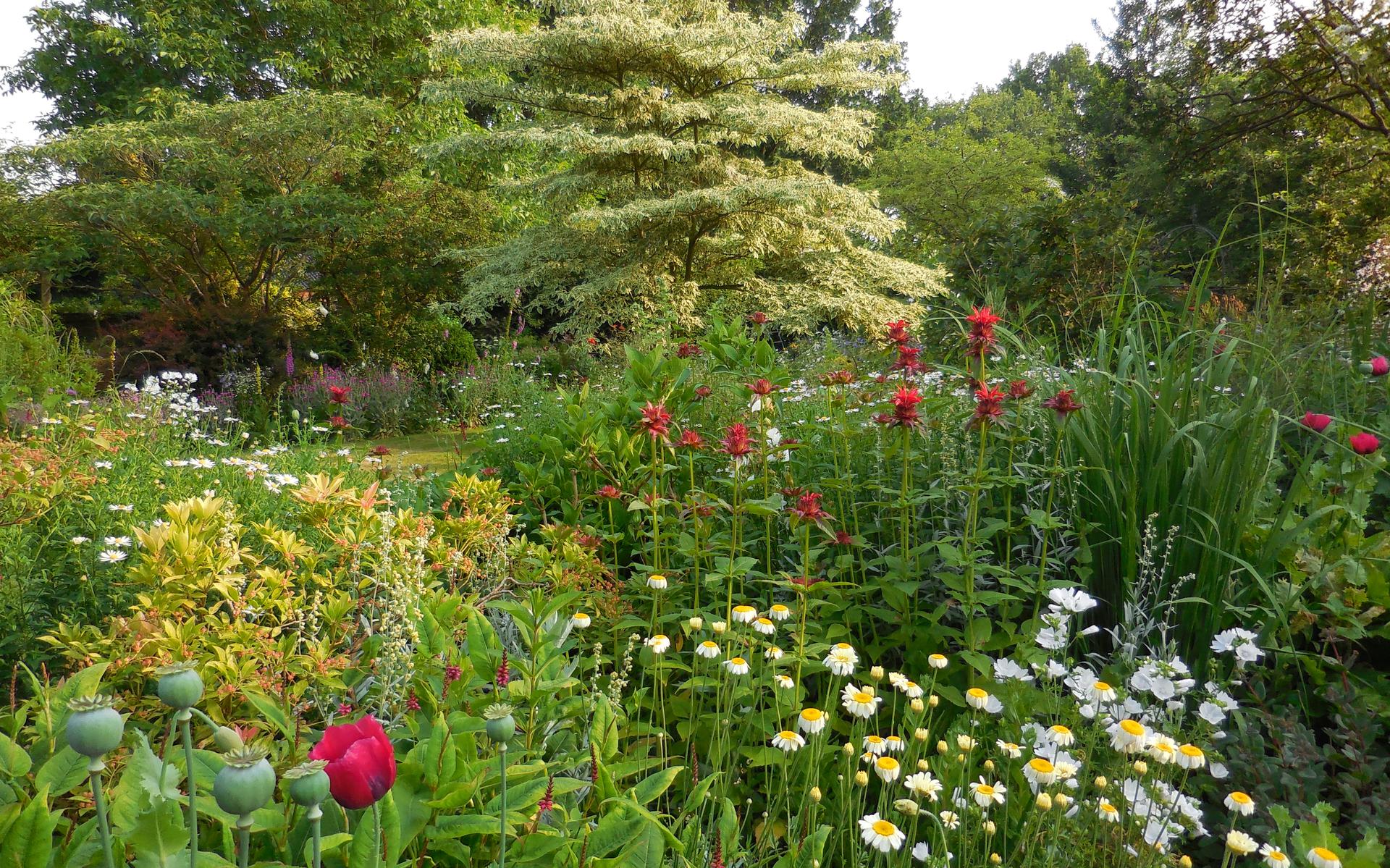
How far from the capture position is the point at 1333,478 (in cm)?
230

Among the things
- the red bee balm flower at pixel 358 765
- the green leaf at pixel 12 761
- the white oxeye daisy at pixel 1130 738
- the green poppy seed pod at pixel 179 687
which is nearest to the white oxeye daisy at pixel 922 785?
the white oxeye daisy at pixel 1130 738

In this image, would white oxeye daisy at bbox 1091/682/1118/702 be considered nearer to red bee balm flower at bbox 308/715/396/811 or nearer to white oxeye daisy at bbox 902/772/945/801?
white oxeye daisy at bbox 902/772/945/801

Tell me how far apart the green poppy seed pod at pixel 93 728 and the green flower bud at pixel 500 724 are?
0.27m

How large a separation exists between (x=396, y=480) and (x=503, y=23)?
49.1 ft

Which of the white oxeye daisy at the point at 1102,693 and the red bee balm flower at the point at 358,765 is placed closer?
the red bee balm flower at the point at 358,765

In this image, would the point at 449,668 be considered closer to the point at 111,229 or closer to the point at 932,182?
the point at 111,229

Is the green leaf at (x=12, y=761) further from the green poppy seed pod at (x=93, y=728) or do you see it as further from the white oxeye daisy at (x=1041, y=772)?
the white oxeye daisy at (x=1041, y=772)

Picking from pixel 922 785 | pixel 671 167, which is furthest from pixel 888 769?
pixel 671 167

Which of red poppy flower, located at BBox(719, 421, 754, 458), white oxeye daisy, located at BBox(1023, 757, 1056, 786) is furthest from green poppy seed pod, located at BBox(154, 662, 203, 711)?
red poppy flower, located at BBox(719, 421, 754, 458)

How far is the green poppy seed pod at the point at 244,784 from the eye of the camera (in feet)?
1.65

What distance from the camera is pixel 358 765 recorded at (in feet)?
1.95

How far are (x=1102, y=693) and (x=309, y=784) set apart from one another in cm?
139

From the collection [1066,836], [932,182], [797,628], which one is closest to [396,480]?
[797,628]

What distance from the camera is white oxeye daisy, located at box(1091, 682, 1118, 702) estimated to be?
1418 mm
